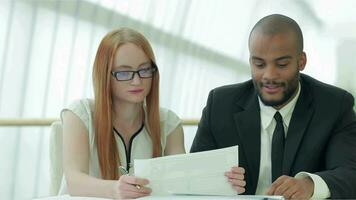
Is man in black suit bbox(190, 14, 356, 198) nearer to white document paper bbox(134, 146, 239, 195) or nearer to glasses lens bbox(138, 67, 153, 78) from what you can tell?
glasses lens bbox(138, 67, 153, 78)

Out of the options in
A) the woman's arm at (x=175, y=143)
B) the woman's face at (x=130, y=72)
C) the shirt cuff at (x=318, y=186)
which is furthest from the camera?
the woman's arm at (x=175, y=143)

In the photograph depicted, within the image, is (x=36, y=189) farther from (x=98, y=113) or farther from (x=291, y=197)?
(x=291, y=197)

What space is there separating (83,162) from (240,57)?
2.30m

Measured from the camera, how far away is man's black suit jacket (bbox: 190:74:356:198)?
2014 mm

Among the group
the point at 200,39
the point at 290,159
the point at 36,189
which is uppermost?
the point at 200,39

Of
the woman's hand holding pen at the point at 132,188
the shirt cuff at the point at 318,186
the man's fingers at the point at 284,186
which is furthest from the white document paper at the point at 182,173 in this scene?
the shirt cuff at the point at 318,186

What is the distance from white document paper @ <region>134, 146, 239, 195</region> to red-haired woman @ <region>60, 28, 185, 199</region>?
0.42 metres

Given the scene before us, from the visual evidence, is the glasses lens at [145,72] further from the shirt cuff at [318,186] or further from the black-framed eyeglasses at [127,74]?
the shirt cuff at [318,186]

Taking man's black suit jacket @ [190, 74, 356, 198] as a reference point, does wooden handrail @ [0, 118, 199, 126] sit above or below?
below

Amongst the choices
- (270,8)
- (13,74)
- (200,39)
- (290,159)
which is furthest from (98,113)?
(270,8)

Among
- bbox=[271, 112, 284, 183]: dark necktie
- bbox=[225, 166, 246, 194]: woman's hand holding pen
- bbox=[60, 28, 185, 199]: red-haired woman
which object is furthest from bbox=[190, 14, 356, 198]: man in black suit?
bbox=[225, 166, 246, 194]: woman's hand holding pen

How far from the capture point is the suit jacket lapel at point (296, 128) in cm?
201

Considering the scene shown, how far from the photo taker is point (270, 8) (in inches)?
159

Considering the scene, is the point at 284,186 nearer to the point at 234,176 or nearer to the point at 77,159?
the point at 234,176
